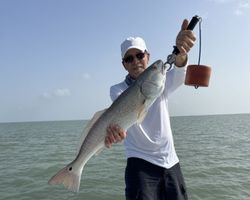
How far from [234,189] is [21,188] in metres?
8.57

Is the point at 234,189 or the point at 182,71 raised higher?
the point at 182,71

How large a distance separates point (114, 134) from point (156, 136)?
28.1 inches

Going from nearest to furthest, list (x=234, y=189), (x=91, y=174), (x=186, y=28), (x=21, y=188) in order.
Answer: (x=186, y=28)
(x=234, y=189)
(x=21, y=188)
(x=91, y=174)

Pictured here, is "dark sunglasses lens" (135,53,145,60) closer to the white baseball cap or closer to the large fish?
the white baseball cap

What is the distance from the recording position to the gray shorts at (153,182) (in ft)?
14.7

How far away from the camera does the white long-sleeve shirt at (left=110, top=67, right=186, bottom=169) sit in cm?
450

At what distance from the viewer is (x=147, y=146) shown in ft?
14.8

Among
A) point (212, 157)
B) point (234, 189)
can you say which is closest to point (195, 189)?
point (234, 189)

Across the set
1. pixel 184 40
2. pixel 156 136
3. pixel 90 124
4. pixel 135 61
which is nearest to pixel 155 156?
pixel 156 136

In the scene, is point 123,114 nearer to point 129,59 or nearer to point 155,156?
point 155,156

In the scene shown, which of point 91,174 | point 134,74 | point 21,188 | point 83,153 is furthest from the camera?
point 91,174

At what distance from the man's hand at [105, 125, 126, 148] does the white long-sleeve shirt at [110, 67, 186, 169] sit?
0.48m

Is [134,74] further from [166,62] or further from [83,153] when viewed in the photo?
[83,153]

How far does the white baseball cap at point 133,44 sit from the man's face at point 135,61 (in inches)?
2.0
